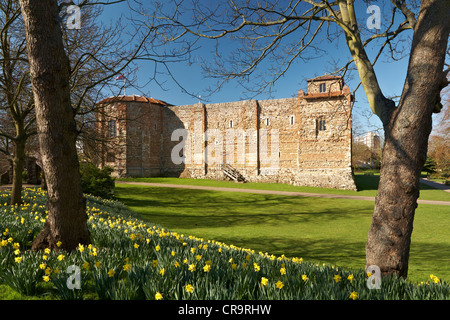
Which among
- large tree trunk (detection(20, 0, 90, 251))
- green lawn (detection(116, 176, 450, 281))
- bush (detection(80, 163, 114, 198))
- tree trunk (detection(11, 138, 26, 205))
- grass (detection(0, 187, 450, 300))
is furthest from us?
bush (detection(80, 163, 114, 198))

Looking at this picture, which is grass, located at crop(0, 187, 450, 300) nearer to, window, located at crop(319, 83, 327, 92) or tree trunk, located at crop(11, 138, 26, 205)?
tree trunk, located at crop(11, 138, 26, 205)

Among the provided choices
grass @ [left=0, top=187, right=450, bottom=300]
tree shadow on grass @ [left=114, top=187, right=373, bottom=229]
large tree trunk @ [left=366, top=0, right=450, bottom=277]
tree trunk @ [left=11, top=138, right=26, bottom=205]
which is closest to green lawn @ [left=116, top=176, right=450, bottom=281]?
tree shadow on grass @ [left=114, top=187, right=373, bottom=229]

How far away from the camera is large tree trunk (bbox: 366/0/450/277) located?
3139 mm

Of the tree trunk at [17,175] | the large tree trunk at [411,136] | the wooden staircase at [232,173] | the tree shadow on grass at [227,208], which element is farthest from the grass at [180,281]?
the wooden staircase at [232,173]

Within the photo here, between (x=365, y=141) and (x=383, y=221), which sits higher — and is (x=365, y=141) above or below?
above

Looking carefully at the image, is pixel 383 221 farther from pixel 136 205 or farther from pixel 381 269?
pixel 136 205

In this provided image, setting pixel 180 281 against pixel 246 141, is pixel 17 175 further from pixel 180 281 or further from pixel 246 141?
pixel 246 141

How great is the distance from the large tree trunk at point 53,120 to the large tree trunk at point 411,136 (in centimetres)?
397

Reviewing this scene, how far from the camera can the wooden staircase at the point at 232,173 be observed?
3097cm

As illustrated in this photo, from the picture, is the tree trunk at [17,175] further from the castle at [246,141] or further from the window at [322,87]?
the window at [322,87]

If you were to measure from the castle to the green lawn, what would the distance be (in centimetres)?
843

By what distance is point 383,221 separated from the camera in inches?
128
